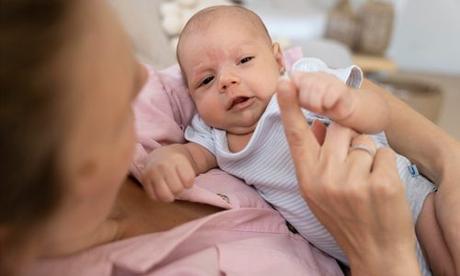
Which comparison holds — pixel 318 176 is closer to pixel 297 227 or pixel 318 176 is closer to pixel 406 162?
pixel 297 227

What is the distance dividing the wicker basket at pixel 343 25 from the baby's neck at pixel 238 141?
104 inches

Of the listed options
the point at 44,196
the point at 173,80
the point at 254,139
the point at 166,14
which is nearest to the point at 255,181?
the point at 254,139

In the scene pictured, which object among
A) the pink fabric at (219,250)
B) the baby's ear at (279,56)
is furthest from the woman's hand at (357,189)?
the baby's ear at (279,56)

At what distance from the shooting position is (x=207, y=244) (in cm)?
82

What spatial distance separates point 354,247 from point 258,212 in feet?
0.53

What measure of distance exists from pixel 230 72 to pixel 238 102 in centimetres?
5

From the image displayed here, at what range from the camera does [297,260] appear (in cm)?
85

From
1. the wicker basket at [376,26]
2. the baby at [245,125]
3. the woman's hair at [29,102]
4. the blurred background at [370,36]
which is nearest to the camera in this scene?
the woman's hair at [29,102]

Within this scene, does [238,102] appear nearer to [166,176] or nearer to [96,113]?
[166,176]

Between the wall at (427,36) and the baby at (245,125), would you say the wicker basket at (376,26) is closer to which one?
the wall at (427,36)

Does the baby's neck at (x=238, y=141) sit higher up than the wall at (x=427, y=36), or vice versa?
the baby's neck at (x=238, y=141)

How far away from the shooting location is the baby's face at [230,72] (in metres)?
1.00

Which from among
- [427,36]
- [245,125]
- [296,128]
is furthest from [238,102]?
[427,36]

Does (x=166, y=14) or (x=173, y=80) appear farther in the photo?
(x=166, y=14)
